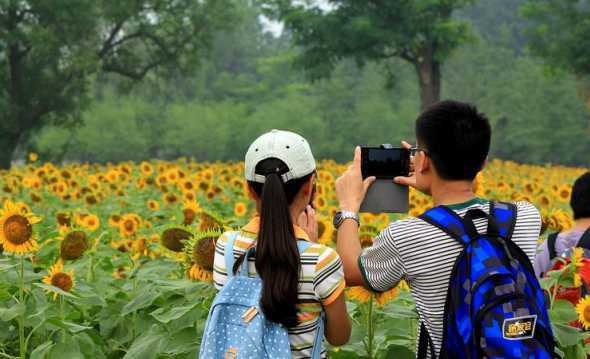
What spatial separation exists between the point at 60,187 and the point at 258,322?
6.12 meters

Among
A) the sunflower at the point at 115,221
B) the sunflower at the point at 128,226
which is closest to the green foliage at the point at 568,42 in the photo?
the sunflower at the point at 115,221

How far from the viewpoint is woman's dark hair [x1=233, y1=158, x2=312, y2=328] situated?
2.04 m

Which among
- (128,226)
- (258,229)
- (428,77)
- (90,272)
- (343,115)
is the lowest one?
(343,115)

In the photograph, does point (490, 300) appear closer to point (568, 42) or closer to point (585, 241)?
point (585, 241)

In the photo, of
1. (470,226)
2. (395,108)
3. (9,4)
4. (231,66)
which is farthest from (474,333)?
(231,66)

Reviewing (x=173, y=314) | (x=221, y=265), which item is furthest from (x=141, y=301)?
(x=221, y=265)

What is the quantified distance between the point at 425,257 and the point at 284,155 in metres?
0.42

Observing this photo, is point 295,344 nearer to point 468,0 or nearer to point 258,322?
point 258,322

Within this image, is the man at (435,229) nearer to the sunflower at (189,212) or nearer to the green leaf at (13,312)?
the green leaf at (13,312)

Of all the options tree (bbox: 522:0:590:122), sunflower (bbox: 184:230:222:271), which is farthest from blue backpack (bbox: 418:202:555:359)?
tree (bbox: 522:0:590:122)

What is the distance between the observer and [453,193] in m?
2.15

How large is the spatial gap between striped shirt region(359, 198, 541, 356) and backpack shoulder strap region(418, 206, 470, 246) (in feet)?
→ 0.04

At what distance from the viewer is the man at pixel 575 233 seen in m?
3.45

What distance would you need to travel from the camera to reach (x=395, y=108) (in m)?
46.3
